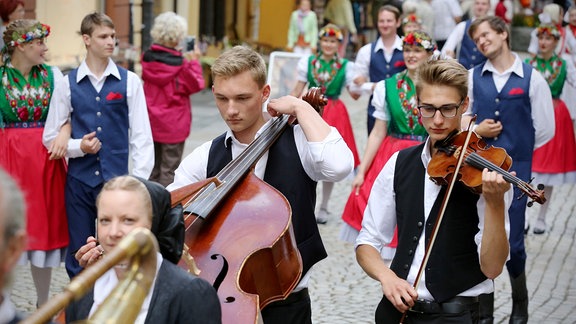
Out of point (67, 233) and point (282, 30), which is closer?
point (67, 233)

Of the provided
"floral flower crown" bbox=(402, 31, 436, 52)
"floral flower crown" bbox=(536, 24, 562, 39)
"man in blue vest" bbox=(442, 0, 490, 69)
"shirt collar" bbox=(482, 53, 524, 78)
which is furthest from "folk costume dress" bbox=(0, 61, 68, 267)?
"man in blue vest" bbox=(442, 0, 490, 69)

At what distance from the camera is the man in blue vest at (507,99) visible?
7020 mm

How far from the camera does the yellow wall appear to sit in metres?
24.4

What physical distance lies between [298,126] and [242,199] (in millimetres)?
580

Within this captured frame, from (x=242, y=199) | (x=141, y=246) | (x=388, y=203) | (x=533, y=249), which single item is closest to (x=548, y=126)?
(x=533, y=249)

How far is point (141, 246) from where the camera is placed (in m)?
2.24

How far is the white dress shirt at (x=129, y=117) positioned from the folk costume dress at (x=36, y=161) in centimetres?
18

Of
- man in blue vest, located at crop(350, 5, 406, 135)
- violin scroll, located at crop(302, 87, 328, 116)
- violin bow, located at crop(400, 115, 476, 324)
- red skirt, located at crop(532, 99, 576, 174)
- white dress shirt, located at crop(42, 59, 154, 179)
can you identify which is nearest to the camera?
violin bow, located at crop(400, 115, 476, 324)

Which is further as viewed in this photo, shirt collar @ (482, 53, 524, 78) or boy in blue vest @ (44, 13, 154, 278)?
shirt collar @ (482, 53, 524, 78)

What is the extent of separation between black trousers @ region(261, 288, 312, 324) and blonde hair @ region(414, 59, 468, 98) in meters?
0.92

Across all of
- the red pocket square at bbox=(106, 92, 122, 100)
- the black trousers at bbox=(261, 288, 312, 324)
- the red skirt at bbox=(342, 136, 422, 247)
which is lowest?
the red skirt at bbox=(342, 136, 422, 247)

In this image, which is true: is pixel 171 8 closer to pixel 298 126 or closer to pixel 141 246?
pixel 298 126

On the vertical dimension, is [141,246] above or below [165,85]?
above

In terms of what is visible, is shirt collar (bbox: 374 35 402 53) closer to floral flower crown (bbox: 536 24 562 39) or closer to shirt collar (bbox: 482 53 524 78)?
floral flower crown (bbox: 536 24 562 39)
